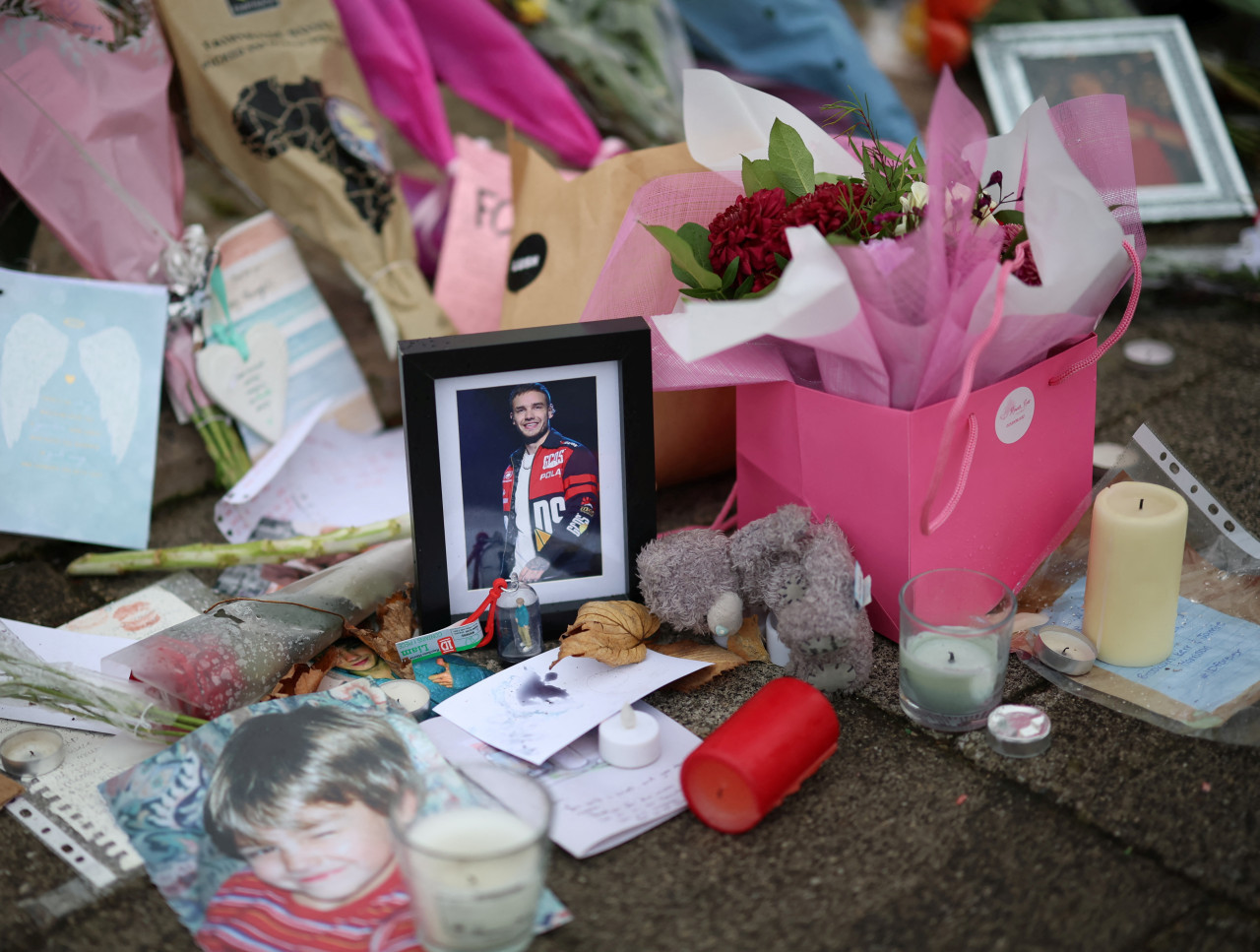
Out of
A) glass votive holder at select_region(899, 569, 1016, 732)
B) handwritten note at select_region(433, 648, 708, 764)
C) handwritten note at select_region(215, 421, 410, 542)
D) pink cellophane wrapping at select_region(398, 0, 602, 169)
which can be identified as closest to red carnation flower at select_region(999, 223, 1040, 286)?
glass votive holder at select_region(899, 569, 1016, 732)

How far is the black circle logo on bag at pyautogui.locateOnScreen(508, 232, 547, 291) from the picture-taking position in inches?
62.6

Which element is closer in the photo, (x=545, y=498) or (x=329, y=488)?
(x=545, y=498)

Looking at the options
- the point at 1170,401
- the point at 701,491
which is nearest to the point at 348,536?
the point at 701,491

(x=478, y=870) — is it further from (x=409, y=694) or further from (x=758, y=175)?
(x=758, y=175)

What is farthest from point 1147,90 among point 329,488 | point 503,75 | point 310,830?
point 310,830

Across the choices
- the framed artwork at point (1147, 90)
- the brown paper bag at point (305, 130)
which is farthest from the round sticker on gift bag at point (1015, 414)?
the framed artwork at point (1147, 90)

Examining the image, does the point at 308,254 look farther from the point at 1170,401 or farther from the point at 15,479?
the point at 1170,401

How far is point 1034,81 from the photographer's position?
105 inches

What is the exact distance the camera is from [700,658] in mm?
1248

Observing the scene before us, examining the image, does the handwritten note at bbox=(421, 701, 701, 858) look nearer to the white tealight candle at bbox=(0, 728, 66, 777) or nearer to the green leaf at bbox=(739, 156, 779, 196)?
the white tealight candle at bbox=(0, 728, 66, 777)

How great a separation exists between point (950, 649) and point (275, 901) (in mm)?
700

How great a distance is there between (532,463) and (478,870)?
53 centimetres

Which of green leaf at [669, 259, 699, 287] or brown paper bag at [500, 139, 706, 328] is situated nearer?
green leaf at [669, 259, 699, 287]

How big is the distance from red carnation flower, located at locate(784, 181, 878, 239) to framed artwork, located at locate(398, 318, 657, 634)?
0.22m
